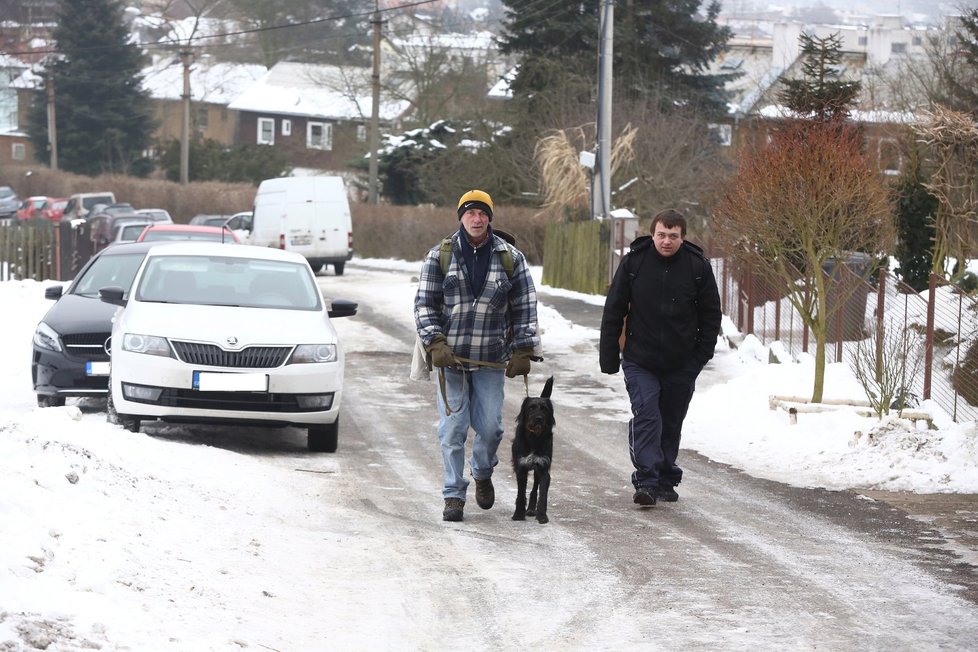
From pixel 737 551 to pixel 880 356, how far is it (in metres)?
5.85

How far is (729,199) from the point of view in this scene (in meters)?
14.4

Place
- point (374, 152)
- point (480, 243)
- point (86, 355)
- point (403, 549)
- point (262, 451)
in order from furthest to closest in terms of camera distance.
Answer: point (374, 152) → point (86, 355) → point (262, 451) → point (480, 243) → point (403, 549)

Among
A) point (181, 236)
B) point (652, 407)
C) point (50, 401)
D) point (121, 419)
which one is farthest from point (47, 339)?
point (181, 236)

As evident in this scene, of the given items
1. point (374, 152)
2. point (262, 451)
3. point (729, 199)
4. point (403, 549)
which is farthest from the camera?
point (374, 152)

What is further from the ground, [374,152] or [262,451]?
[374,152]

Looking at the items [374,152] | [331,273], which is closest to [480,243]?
[331,273]

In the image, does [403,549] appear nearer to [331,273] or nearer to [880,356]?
[880,356]

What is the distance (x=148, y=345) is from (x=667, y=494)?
159 inches

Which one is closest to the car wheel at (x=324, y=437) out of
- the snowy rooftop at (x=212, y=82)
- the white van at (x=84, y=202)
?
the white van at (x=84, y=202)

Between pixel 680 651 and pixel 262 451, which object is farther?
pixel 262 451

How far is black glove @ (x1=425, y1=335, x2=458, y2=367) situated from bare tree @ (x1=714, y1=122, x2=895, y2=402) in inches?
238

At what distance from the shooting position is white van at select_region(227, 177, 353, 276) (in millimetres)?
36125

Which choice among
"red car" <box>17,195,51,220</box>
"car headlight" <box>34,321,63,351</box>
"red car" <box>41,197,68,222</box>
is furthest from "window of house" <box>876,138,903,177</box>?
"red car" <box>17,195,51,220</box>

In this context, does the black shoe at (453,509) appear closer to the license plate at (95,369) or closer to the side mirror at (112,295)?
the side mirror at (112,295)
